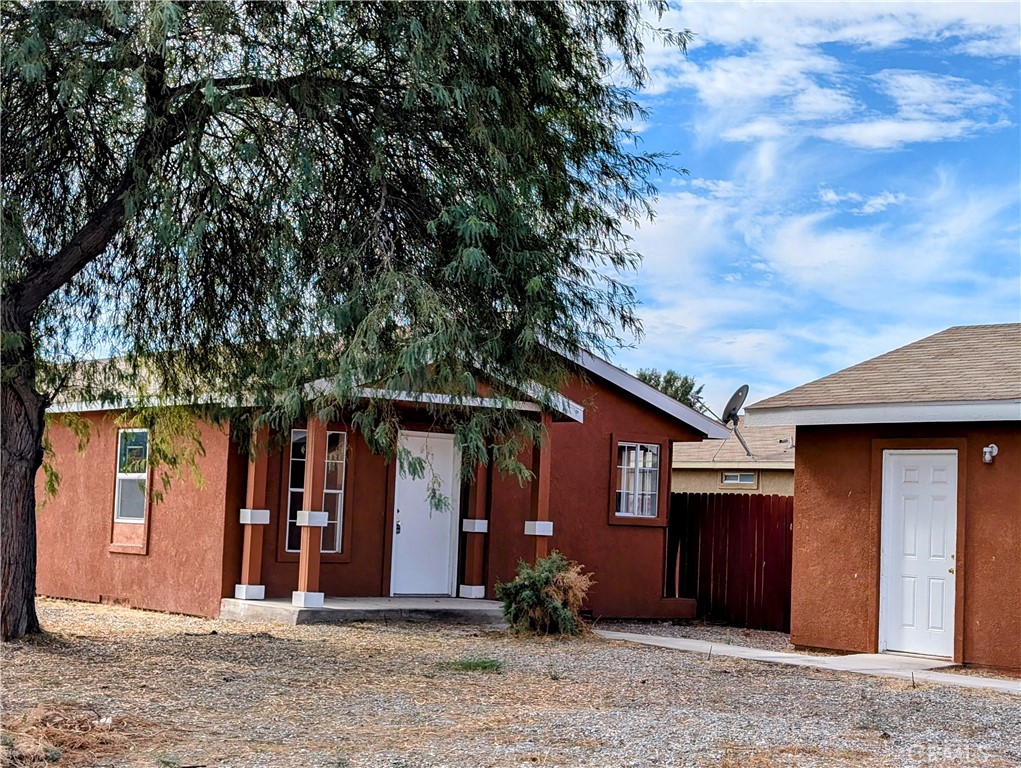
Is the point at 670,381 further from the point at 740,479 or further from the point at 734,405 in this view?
the point at 734,405

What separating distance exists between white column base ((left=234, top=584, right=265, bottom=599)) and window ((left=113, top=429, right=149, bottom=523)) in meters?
2.55

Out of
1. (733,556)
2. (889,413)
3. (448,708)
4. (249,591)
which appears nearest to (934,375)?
(889,413)

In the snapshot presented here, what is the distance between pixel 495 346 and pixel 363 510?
7.39 meters

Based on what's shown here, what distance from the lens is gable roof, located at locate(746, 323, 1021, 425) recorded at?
12.2 m

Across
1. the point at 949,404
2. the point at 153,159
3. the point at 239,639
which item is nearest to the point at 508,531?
the point at 239,639

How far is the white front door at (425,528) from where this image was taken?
1655 cm

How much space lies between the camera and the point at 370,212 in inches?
420

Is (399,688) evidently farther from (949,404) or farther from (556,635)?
(949,404)

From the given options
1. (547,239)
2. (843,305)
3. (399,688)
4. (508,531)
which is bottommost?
(399,688)

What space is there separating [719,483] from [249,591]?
15105 millimetres

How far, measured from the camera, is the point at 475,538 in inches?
656

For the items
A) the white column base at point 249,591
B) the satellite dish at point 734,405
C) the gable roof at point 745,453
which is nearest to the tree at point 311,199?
the white column base at point 249,591

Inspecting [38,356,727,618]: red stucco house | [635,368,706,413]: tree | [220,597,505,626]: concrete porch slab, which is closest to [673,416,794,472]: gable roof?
[38,356,727,618]: red stucco house

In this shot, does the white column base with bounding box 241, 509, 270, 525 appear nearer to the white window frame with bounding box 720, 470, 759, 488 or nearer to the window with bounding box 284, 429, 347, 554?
the window with bounding box 284, 429, 347, 554
